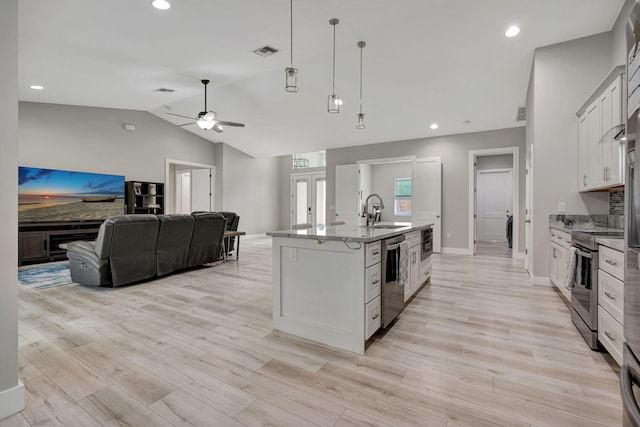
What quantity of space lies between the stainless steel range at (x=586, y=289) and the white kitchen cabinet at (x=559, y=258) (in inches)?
22.5

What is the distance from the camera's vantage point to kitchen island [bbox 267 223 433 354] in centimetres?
221

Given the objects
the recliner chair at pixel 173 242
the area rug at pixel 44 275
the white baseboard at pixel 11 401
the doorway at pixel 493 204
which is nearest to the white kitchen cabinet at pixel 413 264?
the white baseboard at pixel 11 401

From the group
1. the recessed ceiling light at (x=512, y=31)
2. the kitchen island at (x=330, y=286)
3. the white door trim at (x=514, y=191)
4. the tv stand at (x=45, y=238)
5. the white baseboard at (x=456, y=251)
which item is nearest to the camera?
the kitchen island at (x=330, y=286)

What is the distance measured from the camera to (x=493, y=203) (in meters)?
9.40

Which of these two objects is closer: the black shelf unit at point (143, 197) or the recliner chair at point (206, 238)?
the recliner chair at point (206, 238)

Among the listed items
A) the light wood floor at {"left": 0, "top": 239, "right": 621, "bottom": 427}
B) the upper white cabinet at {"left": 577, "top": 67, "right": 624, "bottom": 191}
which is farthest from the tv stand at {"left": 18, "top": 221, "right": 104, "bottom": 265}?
the upper white cabinet at {"left": 577, "top": 67, "right": 624, "bottom": 191}

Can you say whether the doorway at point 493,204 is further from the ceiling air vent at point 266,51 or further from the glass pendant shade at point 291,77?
the glass pendant shade at point 291,77

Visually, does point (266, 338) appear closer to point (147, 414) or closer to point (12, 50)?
point (147, 414)

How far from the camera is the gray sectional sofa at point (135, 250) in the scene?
3.87 metres

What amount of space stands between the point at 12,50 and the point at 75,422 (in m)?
1.89

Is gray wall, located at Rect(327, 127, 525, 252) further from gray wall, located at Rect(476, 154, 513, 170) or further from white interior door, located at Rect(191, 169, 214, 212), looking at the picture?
white interior door, located at Rect(191, 169, 214, 212)

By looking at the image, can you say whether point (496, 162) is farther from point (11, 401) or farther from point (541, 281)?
point (11, 401)

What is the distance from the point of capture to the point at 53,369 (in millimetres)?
2021

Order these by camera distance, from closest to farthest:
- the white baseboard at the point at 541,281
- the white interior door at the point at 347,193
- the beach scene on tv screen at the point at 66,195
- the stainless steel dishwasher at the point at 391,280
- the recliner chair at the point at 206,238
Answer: the stainless steel dishwasher at the point at 391,280 < the white baseboard at the point at 541,281 < the recliner chair at the point at 206,238 < the beach scene on tv screen at the point at 66,195 < the white interior door at the point at 347,193
